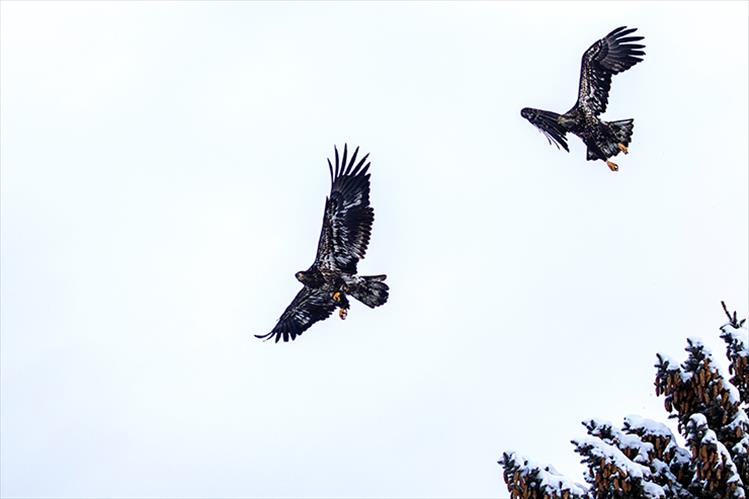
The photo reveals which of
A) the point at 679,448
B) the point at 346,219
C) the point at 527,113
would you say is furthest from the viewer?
the point at 527,113

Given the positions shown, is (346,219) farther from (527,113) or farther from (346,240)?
(527,113)

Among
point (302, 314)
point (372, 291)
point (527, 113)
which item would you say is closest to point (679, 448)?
point (372, 291)

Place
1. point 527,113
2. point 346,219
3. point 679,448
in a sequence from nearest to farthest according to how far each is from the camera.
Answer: point 679,448
point 346,219
point 527,113

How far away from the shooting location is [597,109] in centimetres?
2292

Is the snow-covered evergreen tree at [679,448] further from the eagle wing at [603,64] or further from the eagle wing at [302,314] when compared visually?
the eagle wing at [603,64]

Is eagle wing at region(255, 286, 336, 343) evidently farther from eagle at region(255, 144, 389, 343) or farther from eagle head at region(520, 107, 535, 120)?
eagle head at region(520, 107, 535, 120)

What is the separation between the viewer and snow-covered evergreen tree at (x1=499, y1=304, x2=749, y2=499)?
10.2 m

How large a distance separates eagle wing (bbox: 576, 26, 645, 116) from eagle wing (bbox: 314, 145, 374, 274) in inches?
189

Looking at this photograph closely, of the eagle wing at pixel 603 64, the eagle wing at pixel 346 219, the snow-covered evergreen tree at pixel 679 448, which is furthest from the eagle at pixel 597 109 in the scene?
the snow-covered evergreen tree at pixel 679 448

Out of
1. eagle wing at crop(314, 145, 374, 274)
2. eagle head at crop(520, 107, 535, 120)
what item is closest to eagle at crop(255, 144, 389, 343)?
eagle wing at crop(314, 145, 374, 274)

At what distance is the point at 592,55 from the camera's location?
22922mm

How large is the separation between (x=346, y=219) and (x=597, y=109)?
546cm

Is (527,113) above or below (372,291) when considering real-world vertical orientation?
above

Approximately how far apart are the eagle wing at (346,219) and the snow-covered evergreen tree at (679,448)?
954 centimetres
